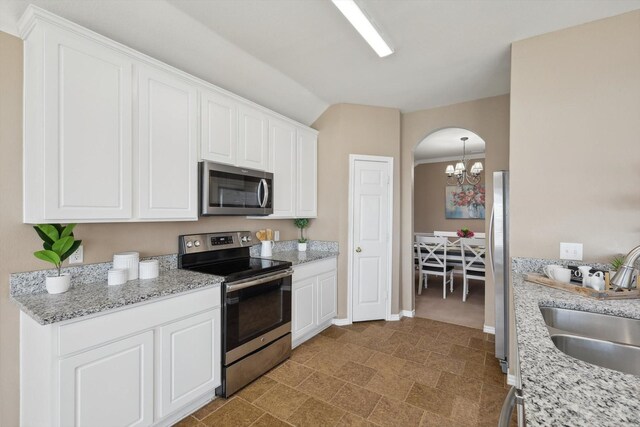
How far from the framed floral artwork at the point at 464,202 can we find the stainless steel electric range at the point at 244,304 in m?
5.73

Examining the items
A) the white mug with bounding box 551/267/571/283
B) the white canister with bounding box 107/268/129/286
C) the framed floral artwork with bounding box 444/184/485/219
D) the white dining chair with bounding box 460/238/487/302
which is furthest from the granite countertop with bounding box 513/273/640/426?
the framed floral artwork with bounding box 444/184/485/219

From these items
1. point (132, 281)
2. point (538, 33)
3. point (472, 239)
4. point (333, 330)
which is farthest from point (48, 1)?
point (472, 239)

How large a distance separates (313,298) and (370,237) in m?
1.09

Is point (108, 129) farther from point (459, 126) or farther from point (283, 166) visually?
point (459, 126)

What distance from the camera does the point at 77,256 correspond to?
1894 mm

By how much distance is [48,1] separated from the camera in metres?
1.65

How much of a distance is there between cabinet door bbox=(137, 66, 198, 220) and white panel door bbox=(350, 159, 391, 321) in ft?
6.40

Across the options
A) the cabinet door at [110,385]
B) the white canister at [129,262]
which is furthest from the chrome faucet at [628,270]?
the white canister at [129,262]

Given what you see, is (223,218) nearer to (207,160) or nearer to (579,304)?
(207,160)

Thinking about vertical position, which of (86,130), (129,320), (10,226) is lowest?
(129,320)

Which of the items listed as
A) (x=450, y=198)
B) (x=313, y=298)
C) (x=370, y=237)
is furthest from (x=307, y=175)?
(x=450, y=198)

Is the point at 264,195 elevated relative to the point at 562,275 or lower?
elevated

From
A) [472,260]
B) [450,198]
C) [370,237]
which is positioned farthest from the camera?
[450,198]

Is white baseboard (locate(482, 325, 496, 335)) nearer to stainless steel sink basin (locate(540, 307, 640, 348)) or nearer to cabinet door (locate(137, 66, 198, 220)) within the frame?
stainless steel sink basin (locate(540, 307, 640, 348))
